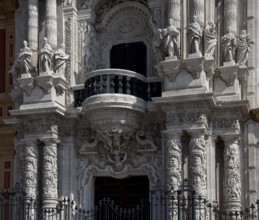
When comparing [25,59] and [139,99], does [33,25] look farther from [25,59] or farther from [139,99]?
[139,99]

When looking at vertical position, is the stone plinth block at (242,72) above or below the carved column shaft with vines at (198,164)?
above

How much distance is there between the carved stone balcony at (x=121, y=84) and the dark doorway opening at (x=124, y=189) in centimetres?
247

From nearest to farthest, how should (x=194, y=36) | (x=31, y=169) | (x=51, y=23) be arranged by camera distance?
(x=194, y=36)
(x=31, y=169)
(x=51, y=23)

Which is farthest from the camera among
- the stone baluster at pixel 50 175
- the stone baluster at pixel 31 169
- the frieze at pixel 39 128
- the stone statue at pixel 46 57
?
the stone statue at pixel 46 57

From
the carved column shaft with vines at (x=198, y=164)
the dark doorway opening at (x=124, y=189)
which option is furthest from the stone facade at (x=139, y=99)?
the dark doorway opening at (x=124, y=189)

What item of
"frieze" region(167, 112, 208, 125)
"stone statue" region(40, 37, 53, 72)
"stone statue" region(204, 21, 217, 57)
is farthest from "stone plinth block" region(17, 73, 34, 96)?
"stone statue" region(204, 21, 217, 57)

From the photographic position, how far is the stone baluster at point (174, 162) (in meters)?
16.7

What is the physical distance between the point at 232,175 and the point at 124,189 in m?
3.50

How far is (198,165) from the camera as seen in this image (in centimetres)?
1650

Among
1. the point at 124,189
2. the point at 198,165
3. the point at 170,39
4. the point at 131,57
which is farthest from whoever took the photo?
the point at 131,57

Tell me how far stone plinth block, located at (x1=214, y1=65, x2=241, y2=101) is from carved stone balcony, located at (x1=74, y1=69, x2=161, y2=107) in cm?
184

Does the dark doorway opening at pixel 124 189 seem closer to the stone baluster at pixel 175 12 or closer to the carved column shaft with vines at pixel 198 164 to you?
the carved column shaft with vines at pixel 198 164

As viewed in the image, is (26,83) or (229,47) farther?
(26,83)

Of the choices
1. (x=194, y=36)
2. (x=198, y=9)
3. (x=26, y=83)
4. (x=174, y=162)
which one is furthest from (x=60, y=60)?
(x=174, y=162)
